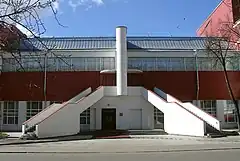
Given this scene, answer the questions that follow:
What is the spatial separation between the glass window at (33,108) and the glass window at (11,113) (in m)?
1.47

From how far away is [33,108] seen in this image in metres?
40.5

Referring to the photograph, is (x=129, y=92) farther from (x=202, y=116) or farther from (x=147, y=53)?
(x=202, y=116)

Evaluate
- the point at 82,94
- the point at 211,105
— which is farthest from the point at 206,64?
the point at 82,94

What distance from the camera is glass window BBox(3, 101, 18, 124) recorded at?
133 feet

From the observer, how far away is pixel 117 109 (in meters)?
39.8

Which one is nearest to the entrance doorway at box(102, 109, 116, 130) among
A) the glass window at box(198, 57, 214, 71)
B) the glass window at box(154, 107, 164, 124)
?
the glass window at box(154, 107, 164, 124)

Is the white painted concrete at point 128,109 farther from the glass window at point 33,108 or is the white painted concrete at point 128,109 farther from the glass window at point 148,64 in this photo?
the glass window at point 33,108

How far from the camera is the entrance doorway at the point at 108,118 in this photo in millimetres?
39875

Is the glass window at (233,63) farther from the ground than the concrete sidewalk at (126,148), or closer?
farther from the ground

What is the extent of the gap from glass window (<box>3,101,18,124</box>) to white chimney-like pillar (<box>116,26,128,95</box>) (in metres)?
12.8

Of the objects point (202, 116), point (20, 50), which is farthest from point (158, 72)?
point (20, 50)

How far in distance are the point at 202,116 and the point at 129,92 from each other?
33.5 feet

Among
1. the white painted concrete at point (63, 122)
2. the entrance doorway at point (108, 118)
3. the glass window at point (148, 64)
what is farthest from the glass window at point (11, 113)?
the glass window at point (148, 64)

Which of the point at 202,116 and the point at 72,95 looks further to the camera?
the point at 72,95
